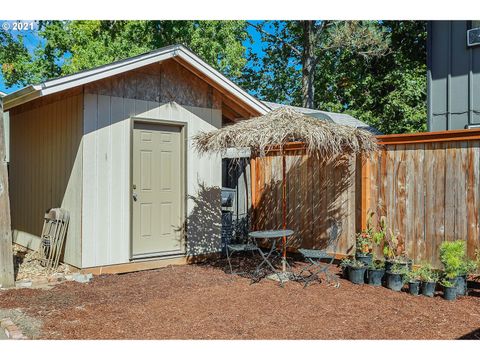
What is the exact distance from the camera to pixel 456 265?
5293 mm

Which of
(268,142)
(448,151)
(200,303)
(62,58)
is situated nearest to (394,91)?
(448,151)

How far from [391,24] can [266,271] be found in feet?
42.3

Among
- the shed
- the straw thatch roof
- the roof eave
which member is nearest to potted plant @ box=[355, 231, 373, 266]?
the straw thatch roof

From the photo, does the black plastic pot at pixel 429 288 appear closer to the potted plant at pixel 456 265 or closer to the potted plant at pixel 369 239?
the potted plant at pixel 456 265

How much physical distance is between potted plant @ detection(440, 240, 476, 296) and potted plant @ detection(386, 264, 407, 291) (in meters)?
0.52

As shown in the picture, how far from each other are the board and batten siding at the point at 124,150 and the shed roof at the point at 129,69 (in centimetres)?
34

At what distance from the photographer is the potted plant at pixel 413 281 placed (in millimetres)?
5523

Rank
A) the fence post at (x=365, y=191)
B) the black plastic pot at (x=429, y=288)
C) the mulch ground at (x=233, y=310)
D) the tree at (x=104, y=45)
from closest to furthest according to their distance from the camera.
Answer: the mulch ground at (x=233, y=310)
the black plastic pot at (x=429, y=288)
the fence post at (x=365, y=191)
the tree at (x=104, y=45)

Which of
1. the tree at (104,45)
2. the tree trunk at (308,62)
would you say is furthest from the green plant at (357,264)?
the tree at (104,45)

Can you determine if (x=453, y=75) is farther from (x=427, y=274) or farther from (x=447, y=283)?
(x=447, y=283)

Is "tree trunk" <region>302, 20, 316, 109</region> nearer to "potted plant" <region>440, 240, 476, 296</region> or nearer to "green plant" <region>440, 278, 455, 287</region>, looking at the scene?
"potted plant" <region>440, 240, 476, 296</region>

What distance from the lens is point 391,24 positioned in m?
16.3

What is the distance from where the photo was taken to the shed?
6.38 meters

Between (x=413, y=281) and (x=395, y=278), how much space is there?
24 centimetres
